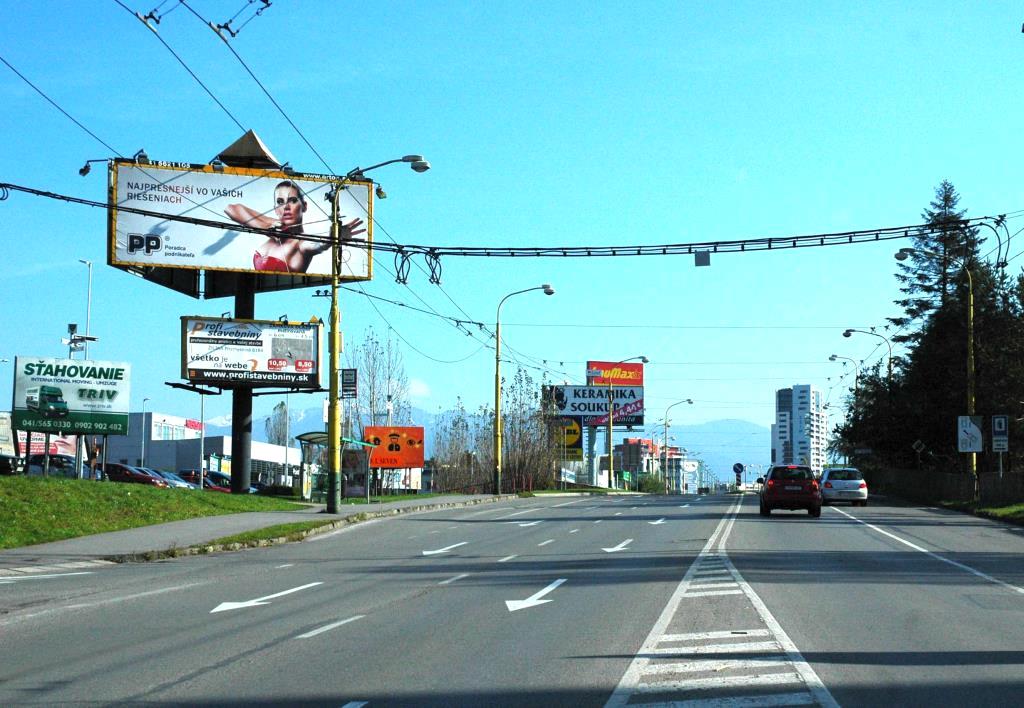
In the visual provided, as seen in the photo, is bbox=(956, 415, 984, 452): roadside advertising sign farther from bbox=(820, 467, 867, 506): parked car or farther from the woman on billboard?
Answer: the woman on billboard

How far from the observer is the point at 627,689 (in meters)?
8.18

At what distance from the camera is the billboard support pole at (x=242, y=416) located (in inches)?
1690

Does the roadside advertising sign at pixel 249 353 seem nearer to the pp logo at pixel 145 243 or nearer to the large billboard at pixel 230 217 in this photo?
the large billboard at pixel 230 217

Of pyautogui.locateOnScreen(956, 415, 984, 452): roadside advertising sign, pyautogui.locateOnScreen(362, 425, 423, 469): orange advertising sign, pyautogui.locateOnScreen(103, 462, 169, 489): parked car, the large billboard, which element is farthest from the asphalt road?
pyautogui.locateOnScreen(103, 462, 169, 489): parked car

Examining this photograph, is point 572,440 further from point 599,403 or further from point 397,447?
point 397,447

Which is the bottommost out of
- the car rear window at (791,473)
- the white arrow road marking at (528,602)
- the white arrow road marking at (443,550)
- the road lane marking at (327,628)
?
the white arrow road marking at (443,550)

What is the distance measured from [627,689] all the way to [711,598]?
5.80 m

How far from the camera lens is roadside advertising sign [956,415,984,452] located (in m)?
39.3

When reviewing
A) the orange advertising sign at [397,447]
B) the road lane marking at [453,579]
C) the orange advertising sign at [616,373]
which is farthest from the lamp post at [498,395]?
the orange advertising sign at [616,373]

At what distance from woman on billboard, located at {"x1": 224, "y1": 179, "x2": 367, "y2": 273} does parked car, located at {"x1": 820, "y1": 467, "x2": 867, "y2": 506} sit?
22.1 meters

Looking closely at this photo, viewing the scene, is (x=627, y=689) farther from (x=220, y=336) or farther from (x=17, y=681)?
(x=220, y=336)

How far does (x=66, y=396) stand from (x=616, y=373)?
83.4 metres

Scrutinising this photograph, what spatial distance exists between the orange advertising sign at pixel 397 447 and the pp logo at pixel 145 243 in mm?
12712

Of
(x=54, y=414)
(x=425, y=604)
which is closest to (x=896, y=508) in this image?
(x=54, y=414)
